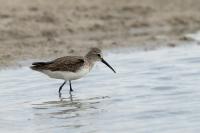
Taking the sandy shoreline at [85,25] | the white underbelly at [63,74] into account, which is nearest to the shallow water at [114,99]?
the white underbelly at [63,74]

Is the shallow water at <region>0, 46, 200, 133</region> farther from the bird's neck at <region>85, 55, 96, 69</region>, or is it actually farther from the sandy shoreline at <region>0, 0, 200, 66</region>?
the sandy shoreline at <region>0, 0, 200, 66</region>

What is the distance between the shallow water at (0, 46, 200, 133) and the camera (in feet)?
30.3

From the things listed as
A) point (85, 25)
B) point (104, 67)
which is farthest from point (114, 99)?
point (85, 25)

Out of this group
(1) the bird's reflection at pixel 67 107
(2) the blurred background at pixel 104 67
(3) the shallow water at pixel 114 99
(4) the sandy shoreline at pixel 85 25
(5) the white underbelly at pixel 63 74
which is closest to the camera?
(3) the shallow water at pixel 114 99

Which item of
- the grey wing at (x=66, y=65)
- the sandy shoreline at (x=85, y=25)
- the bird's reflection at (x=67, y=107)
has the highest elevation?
the sandy shoreline at (x=85, y=25)

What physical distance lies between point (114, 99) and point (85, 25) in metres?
5.14

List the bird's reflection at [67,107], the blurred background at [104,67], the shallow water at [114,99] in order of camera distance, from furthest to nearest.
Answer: the bird's reflection at [67,107] → the blurred background at [104,67] → the shallow water at [114,99]

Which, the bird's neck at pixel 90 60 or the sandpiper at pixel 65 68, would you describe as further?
the bird's neck at pixel 90 60

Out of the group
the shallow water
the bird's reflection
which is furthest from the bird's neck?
the bird's reflection

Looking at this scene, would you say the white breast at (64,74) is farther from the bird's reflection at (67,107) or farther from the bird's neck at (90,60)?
the bird's neck at (90,60)

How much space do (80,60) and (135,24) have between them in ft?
17.0

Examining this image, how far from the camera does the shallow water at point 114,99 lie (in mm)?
9250

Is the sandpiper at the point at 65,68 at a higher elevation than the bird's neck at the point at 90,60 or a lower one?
lower

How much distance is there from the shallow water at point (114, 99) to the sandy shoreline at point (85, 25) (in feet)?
3.30
